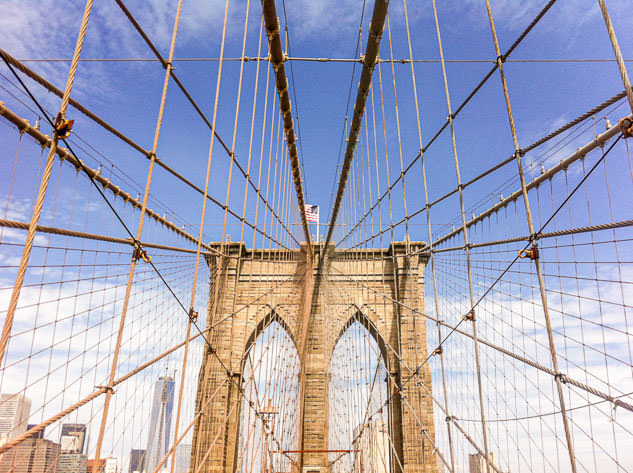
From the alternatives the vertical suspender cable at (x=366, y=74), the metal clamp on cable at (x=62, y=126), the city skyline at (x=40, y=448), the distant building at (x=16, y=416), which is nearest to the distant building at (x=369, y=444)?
the city skyline at (x=40, y=448)

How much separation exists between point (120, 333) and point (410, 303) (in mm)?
12146

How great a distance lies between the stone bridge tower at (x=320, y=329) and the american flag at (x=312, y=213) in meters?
1.68

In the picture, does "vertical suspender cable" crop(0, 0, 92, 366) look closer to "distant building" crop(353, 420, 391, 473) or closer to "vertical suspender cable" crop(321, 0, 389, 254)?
"vertical suspender cable" crop(321, 0, 389, 254)

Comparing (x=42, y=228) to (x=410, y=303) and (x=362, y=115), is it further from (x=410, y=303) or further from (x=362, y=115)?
(x=410, y=303)

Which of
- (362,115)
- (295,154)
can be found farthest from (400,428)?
(362,115)

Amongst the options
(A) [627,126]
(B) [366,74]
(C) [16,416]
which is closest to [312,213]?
(B) [366,74]

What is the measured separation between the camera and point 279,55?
19.4ft

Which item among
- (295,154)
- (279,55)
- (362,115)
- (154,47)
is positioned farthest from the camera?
(295,154)

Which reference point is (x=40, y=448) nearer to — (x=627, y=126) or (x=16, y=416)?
(x=16, y=416)

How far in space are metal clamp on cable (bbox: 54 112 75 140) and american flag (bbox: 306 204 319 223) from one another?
14.1 meters

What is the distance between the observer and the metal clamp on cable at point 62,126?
1.92 m

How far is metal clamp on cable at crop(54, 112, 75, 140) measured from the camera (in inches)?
75.6

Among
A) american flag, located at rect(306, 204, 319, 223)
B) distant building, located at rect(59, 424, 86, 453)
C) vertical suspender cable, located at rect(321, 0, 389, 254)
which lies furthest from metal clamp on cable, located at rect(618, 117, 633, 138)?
american flag, located at rect(306, 204, 319, 223)

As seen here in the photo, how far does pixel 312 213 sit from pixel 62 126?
14.9m
